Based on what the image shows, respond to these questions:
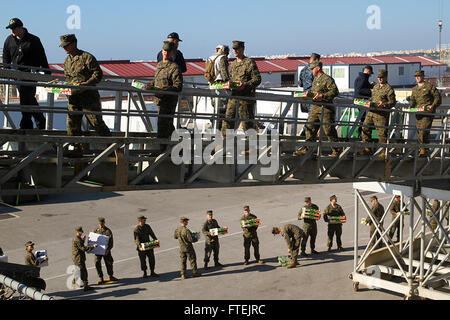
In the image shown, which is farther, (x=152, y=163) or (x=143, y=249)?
(x=143, y=249)

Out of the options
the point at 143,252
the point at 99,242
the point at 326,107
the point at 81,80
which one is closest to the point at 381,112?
the point at 326,107

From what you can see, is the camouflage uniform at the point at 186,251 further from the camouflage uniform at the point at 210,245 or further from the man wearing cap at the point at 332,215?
the man wearing cap at the point at 332,215

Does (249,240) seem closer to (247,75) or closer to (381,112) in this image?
(381,112)

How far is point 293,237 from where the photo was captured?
17.1 m

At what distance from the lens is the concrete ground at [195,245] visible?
15.0 metres

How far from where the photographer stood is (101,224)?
15758 mm

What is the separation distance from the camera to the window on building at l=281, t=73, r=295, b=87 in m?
58.2

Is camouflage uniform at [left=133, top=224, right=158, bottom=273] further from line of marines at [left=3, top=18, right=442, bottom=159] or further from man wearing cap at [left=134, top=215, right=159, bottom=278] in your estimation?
line of marines at [left=3, top=18, right=442, bottom=159]

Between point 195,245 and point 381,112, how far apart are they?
8.20m

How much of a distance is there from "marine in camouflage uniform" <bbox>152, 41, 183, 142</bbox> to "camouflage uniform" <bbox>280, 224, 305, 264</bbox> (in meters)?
7.77

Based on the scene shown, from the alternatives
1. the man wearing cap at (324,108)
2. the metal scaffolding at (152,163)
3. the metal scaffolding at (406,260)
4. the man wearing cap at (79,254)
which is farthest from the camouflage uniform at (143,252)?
the man wearing cap at (324,108)

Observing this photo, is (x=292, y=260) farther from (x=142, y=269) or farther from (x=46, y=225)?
(x=46, y=225)

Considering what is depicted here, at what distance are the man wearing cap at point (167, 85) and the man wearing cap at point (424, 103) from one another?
626 centimetres

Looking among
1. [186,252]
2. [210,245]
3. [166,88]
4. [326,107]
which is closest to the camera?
[166,88]
